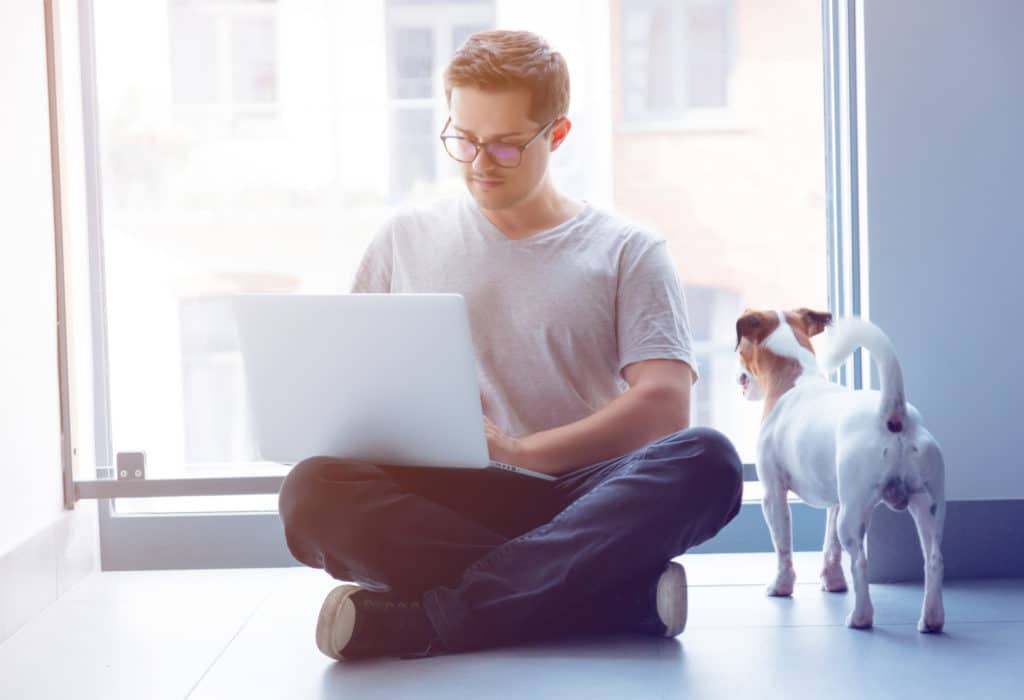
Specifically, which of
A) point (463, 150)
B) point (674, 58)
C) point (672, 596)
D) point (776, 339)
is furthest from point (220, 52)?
point (672, 596)

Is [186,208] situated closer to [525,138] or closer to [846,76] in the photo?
[525,138]

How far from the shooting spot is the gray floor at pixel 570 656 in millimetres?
1661

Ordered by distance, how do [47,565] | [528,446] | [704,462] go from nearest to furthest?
[704,462] → [528,446] → [47,565]

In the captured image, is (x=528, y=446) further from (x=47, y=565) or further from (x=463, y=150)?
(x=47, y=565)

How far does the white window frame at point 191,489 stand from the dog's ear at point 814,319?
1.31 ft

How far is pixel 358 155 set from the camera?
2615 millimetres

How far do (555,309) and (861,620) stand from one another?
2.36 feet

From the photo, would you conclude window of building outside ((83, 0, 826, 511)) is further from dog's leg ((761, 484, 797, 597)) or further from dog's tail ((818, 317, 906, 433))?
dog's tail ((818, 317, 906, 433))

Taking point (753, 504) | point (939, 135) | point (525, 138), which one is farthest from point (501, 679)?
point (939, 135)

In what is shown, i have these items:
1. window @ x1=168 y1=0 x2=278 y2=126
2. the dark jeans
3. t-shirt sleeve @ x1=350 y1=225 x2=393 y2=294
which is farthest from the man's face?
window @ x1=168 y1=0 x2=278 y2=126

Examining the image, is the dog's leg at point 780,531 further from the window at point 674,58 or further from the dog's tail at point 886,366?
the window at point 674,58

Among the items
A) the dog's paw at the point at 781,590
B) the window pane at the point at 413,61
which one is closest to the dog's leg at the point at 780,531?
the dog's paw at the point at 781,590

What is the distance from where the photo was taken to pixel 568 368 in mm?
2115

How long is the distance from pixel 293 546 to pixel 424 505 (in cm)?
22
